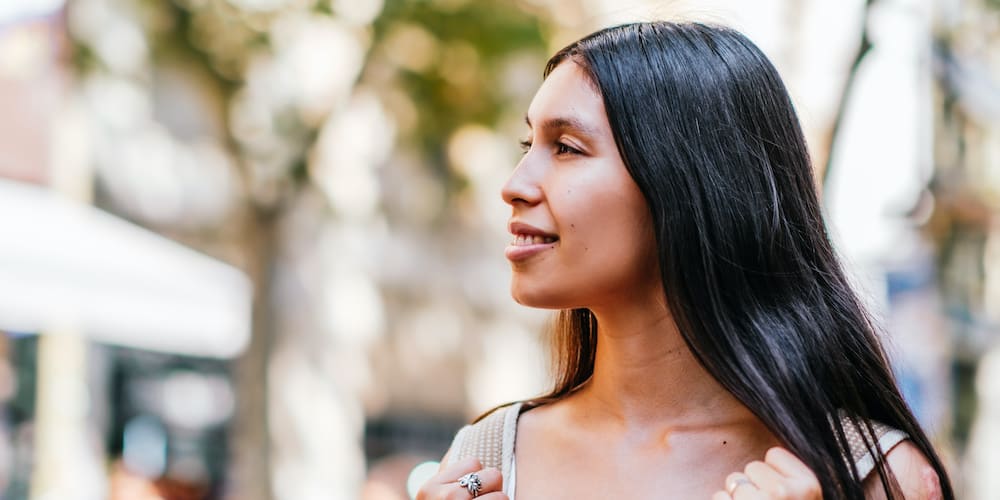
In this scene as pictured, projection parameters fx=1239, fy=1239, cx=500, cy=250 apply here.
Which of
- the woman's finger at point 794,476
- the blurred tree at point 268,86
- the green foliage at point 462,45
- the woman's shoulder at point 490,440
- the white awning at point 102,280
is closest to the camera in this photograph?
the woman's finger at point 794,476

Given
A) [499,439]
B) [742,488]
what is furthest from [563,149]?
[742,488]

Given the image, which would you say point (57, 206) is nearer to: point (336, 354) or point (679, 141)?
point (336, 354)

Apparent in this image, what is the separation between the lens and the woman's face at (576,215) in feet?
7.25

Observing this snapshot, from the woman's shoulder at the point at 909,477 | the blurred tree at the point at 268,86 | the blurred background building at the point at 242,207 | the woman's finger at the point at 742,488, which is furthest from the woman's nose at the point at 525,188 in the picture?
the blurred tree at the point at 268,86

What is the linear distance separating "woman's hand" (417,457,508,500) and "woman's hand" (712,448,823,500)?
0.42 meters

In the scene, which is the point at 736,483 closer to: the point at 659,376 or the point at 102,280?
the point at 659,376

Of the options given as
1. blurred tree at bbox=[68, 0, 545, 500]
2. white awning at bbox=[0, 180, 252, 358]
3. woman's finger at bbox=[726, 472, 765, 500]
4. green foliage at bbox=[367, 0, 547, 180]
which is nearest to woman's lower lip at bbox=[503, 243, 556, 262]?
woman's finger at bbox=[726, 472, 765, 500]

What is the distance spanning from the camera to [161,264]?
9906 mm

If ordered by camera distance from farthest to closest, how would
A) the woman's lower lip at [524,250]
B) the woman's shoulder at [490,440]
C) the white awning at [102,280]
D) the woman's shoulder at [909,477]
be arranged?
the white awning at [102,280] → the woman's shoulder at [490,440] → the woman's lower lip at [524,250] → the woman's shoulder at [909,477]

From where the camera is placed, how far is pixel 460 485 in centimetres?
221

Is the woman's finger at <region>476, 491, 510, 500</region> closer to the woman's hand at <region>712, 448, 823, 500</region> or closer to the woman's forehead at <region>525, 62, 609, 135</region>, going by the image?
the woman's hand at <region>712, 448, 823, 500</region>

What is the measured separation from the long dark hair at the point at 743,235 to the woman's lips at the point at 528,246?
0.20m

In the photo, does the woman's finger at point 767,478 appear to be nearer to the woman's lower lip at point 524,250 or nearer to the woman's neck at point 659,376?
the woman's neck at point 659,376

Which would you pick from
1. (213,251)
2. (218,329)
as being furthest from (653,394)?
(213,251)
